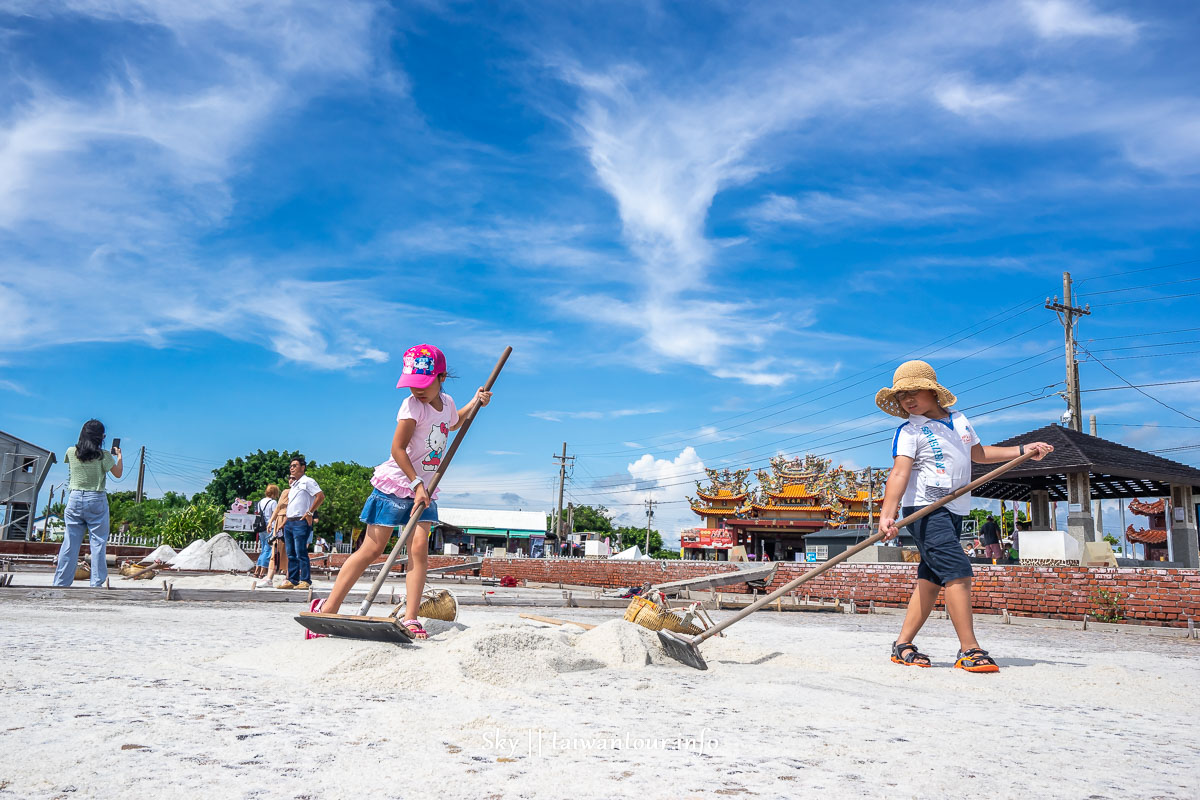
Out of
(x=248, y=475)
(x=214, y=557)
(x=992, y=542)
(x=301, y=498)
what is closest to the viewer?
(x=301, y=498)

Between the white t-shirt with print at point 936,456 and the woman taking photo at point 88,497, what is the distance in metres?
7.17

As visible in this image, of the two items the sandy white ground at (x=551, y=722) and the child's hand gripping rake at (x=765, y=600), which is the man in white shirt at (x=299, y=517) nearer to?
the sandy white ground at (x=551, y=722)

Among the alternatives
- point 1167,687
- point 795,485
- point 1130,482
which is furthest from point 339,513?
point 1167,687

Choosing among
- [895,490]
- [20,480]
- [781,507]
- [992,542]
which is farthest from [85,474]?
[781,507]

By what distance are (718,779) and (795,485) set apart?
4939cm

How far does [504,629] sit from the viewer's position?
13.2 feet

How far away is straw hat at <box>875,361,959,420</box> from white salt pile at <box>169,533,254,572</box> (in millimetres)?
14732

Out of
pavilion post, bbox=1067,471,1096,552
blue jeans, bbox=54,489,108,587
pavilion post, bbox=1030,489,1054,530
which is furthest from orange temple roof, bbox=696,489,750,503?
blue jeans, bbox=54,489,108,587

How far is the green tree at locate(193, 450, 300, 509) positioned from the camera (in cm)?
5956

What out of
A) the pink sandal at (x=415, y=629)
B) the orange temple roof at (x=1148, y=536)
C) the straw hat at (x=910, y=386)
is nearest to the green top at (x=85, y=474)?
the pink sandal at (x=415, y=629)

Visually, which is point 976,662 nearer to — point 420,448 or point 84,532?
point 420,448

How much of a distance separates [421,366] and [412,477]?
65cm

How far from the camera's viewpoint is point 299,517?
9.02m

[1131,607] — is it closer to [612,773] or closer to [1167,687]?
[1167,687]
